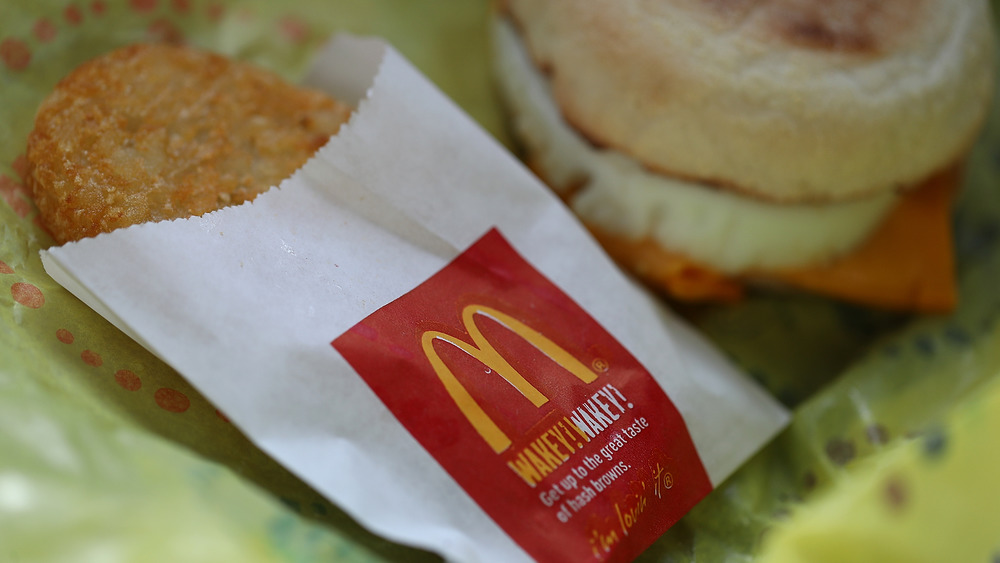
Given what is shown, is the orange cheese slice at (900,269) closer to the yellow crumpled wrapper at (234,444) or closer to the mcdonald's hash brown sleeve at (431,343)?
the yellow crumpled wrapper at (234,444)

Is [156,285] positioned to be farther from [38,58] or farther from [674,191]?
[674,191]

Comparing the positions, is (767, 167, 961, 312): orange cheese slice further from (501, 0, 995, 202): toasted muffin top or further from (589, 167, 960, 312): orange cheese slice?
(501, 0, 995, 202): toasted muffin top

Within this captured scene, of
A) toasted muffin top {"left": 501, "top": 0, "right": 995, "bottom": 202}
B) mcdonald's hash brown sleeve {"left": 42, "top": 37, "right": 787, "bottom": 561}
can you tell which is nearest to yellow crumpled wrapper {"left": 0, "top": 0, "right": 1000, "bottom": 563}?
mcdonald's hash brown sleeve {"left": 42, "top": 37, "right": 787, "bottom": 561}

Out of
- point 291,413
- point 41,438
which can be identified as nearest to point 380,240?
point 291,413

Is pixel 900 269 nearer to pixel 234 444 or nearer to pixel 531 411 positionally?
pixel 531 411

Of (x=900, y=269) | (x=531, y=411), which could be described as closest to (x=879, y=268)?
(x=900, y=269)

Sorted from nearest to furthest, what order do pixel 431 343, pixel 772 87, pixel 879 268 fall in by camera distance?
pixel 431 343 → pixel 772 87 → pixel 879 268
